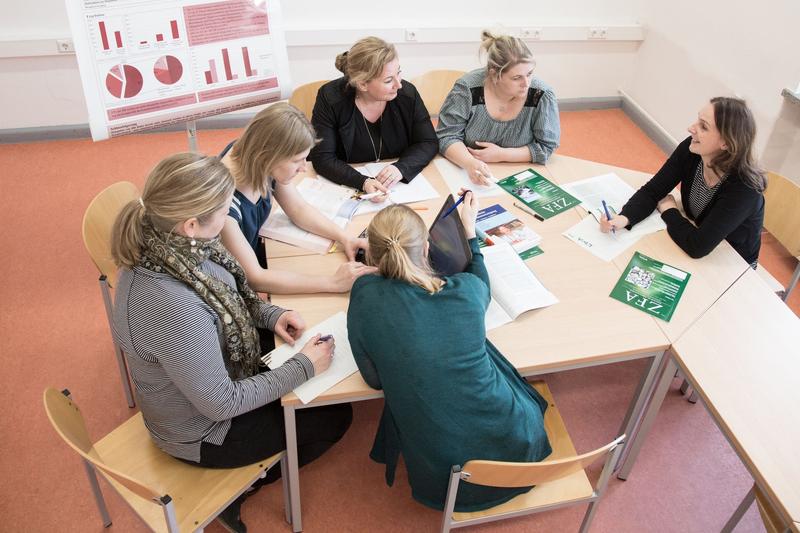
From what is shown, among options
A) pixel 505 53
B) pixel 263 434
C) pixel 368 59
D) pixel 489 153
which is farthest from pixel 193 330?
pixel 505 53

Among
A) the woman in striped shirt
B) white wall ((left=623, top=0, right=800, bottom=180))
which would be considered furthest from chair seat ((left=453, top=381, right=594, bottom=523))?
white wall ((left=623, top=0, right=800, bottom=180))

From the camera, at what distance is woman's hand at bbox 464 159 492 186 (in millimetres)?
2703

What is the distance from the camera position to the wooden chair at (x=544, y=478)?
1.62 meters

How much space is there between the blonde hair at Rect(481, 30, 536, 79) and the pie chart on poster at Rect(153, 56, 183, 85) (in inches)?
52.3

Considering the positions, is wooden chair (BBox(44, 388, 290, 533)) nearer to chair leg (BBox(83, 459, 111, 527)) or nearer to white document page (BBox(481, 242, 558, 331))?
chair leg (BBox(83, 459, 111, 527))

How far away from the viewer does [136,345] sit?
5.61ft

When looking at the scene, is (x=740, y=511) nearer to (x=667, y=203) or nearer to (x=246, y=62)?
(x=667, y=203)

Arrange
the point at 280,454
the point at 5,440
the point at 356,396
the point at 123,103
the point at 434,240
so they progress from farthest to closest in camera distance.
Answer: the point at 123,103 < the point at 5,440 < the point at 434,240 < the point at 280,454 < the point at 356,396

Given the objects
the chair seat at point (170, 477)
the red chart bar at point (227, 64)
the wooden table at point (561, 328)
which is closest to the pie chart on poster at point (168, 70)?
the red chart bar at point (227, 64)

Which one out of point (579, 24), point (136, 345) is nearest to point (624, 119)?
point (579, 24)

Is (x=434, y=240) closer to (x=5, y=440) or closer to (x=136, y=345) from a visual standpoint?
(x=136, y=345)

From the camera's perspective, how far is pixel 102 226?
2.34m

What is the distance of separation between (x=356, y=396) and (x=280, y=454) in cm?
34

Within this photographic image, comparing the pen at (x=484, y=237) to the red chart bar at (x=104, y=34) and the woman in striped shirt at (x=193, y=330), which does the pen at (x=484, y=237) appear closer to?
the woman in striped shirt at (x=193, y=330)
